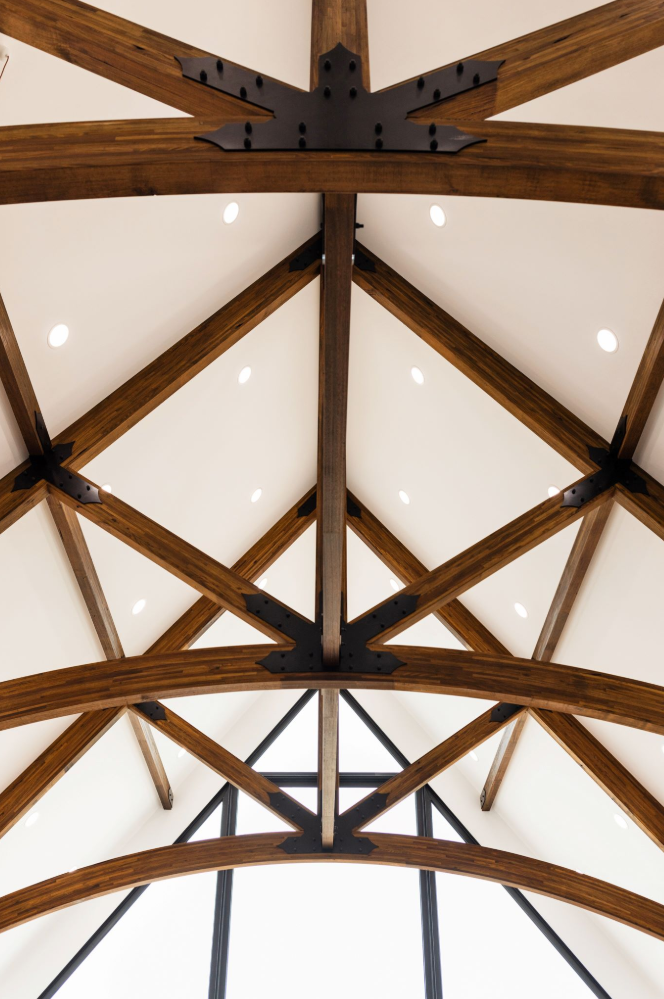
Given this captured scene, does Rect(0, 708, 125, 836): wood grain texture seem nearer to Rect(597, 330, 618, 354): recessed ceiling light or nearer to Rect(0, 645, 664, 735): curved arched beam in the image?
Rect(0, 645, 664, 735): curved arched beam

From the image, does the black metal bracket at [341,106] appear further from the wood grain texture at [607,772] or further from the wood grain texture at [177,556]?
the wood grain texture at [607,772]

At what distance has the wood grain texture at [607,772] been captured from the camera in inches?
199

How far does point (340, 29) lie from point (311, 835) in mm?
5216

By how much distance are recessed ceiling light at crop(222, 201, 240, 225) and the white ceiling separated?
7 centimetres

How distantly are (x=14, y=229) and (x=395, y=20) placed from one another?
6.71 feet

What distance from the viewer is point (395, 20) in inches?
138

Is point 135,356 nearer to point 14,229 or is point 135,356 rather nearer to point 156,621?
point 14,229

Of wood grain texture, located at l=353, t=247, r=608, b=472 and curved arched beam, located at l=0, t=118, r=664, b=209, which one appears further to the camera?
wood grain texture, located at l=353, t=247, r=608, b=472

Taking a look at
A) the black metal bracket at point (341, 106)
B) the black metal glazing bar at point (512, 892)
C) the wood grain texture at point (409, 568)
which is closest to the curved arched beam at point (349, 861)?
the black metal glazing bar at point (512, 892)

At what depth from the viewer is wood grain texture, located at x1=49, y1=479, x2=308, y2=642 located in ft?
13.0

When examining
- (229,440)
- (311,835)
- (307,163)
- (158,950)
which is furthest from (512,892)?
(307,163)

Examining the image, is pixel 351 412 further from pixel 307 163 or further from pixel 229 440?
pixel 307 163

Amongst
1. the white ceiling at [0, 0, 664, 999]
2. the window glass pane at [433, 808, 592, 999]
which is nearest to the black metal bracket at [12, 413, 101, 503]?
the white ceiling at [0, 0, 664, 999]

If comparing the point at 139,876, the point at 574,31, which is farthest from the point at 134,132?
the point at 139,876
